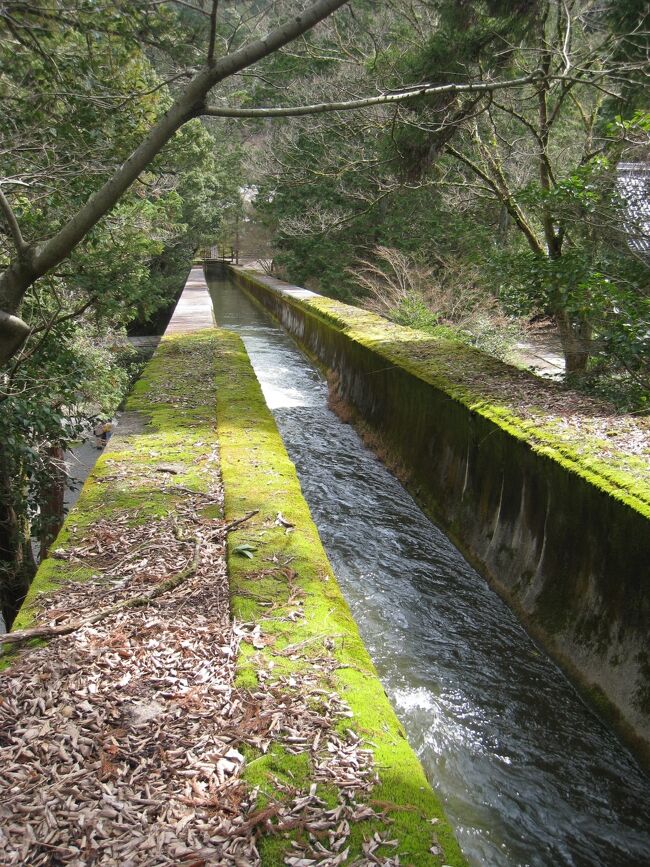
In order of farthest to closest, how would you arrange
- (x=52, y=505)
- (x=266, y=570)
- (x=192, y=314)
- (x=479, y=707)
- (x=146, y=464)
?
(x=192, y=314) → (x=52, y=505) → (x=146, y=464) → (x=479, y=707) → (x=266, y=570)

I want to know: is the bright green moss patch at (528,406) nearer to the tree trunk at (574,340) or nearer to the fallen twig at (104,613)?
the tree trunk at (574,340)

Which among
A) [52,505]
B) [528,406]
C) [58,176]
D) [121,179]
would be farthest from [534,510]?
[52,505]

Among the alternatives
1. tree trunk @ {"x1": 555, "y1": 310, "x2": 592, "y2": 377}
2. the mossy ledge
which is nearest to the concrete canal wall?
the mossy ledge

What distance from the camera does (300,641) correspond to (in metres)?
3.44

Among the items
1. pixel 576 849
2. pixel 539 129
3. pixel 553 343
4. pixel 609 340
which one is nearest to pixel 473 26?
pixel 539 129

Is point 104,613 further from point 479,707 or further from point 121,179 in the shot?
point 479,707

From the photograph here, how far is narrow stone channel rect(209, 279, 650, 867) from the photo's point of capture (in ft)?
11.9

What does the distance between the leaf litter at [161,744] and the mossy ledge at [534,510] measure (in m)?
2.26

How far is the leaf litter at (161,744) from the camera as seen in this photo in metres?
2.25

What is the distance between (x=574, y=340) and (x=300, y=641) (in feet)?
25.2

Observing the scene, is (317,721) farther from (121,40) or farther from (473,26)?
(473,26)

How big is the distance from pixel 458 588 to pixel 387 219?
15648 mm

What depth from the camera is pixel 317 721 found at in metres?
2.84

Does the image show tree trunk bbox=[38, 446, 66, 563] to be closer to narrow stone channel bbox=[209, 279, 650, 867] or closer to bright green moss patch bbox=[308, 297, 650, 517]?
narrow stone channel bbox=[209, 279, 650, 867]
